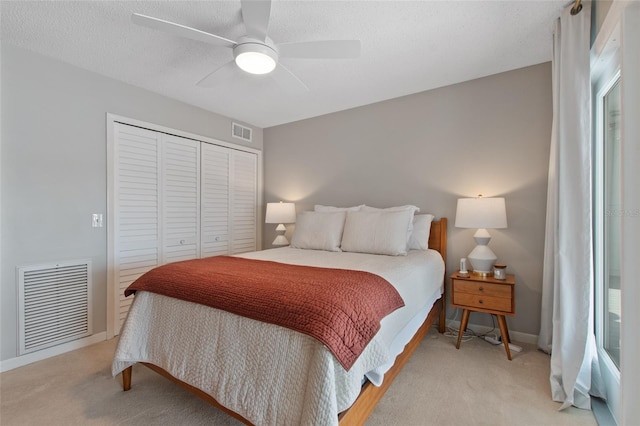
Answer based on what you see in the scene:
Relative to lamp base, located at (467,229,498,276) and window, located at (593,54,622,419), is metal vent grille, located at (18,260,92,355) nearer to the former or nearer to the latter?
lamp base, located at (467,229,498,276)

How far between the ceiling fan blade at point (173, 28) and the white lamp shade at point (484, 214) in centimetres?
216

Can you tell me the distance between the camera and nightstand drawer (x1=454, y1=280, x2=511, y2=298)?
2270 millimetres

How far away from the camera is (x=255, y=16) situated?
5.24 ft

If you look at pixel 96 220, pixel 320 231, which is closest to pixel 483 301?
pixel 320 231

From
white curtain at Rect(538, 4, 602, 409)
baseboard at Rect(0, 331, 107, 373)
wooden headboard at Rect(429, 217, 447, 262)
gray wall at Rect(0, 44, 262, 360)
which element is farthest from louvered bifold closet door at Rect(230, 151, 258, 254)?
white curtain at Rect(538, 4, 602, 409)

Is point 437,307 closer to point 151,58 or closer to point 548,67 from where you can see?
point 548,67

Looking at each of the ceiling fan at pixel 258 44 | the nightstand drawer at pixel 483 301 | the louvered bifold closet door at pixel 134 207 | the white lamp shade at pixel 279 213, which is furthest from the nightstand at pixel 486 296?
the louvered bifold closet door at pixel 134 207

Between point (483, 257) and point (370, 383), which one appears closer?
point (370, 383)

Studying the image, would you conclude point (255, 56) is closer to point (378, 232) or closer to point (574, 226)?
point (378, 232)

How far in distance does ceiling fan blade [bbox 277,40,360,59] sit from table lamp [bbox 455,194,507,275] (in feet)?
5.06

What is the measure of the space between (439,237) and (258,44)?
92.9 inches

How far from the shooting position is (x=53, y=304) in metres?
2.45

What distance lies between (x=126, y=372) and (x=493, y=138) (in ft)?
11.4

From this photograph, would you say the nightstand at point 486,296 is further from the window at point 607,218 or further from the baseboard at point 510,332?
the window at point 607,218
